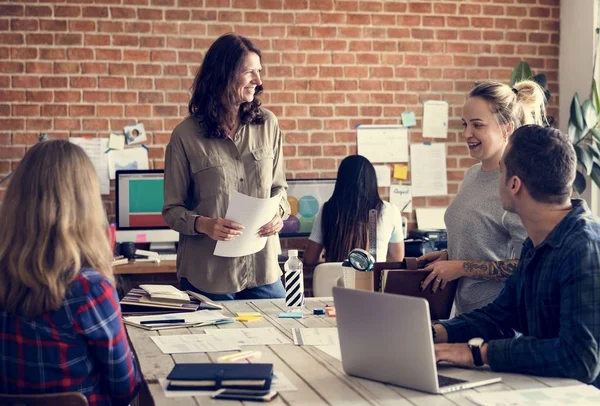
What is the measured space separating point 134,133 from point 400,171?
1643 mm

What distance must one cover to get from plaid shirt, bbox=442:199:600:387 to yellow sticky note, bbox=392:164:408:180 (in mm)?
3109

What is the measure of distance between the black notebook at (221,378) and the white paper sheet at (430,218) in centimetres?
355

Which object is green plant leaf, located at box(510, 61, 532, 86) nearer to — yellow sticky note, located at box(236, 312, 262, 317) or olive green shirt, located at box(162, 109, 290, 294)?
olive green shirt, located at box(162, 109, 290, 294)

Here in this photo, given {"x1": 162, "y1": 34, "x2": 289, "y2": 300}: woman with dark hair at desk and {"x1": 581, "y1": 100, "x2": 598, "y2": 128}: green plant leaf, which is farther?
{"x1": 581, "y1": 100, "x2": 598, "y2": 128}: green plant leaf

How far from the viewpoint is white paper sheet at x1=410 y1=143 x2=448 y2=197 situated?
5246 mm

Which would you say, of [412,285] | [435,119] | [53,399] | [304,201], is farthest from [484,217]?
[435,119]

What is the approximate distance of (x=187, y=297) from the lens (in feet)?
8.88

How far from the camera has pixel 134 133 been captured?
489 cm

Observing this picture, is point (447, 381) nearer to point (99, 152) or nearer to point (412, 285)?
point (412, 285)

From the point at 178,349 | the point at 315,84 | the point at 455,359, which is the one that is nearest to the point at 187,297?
the point at 178,349

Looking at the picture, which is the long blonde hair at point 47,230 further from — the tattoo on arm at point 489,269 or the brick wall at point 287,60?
the brick wall at point 287,60

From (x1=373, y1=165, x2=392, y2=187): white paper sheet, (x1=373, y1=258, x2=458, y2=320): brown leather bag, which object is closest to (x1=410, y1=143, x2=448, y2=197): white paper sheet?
(x1=373, y1=165, x2=392, y2=187): white paper sheet

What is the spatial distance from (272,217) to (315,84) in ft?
7.60

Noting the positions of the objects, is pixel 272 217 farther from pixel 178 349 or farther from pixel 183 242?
pixel 178 349
